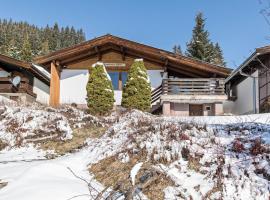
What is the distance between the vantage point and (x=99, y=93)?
18.5 metres

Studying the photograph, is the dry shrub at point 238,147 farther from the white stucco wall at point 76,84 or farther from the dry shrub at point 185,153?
the white stucco wall at point 76,84

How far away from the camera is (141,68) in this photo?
19.7 meters

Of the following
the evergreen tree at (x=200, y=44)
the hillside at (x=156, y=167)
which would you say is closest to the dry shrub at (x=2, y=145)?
the hillside at (x=156, y=167)

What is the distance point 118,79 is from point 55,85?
369 centimetres

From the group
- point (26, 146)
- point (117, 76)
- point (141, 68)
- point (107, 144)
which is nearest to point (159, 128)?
point (107, 144)

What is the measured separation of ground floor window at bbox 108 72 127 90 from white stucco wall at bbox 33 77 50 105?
6177 mm

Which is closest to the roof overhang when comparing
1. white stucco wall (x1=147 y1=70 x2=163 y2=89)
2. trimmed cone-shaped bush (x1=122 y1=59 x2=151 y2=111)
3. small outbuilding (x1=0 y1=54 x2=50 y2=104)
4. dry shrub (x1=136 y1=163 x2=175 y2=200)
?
white stucco wall (x1=147 y1=70 x2=163 y2=89)

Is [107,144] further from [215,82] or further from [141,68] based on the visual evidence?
[215,82]

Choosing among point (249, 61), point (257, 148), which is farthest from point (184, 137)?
point (249, 61)

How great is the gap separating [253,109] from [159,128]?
15.5 m

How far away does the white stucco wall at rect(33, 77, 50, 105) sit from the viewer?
26.3 metres

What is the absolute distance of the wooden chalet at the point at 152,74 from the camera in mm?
21062

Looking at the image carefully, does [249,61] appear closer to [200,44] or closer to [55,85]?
[55,85]

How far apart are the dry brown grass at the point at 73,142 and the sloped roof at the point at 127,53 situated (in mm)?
9302
